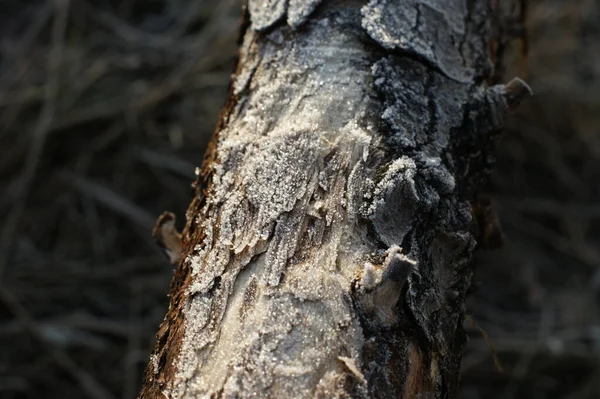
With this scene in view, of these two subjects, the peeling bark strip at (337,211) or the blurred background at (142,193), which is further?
the blurred background at (142,193)

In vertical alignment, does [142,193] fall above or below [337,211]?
below

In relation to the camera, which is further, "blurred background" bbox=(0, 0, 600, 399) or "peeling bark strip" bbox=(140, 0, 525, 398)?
"blurred background" bbox=(0, 0, 600, 399)

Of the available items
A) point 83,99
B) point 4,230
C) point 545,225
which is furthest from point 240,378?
point 545,225

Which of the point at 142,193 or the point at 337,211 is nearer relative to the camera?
the point at 337,211

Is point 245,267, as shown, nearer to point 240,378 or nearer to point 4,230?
point 240,378
